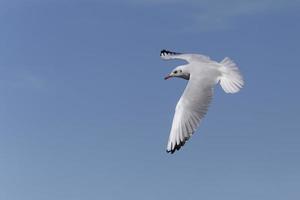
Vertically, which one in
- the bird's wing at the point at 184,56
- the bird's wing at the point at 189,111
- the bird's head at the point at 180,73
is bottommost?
the bird's wing at the point at 189,111

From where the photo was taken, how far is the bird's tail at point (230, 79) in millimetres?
16375

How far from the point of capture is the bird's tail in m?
16.4

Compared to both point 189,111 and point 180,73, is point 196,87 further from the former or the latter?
point 180,73

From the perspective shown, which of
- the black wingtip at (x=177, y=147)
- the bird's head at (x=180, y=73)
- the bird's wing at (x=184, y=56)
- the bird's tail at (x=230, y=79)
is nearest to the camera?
A: the black wingtip at (x=177, y=147)

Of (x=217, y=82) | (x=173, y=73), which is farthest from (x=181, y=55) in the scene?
(x=217, y=82)

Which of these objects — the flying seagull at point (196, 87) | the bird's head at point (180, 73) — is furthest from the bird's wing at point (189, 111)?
the bird's head at point (180, 73)

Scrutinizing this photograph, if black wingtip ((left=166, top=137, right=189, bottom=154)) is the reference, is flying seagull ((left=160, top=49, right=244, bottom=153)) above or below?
above

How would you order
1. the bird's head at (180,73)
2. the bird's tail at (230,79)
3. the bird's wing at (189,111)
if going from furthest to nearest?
1. the bird's head at (180,73)
2. the bird's tail at (230,79)
3. the bird's wing at (189,111)

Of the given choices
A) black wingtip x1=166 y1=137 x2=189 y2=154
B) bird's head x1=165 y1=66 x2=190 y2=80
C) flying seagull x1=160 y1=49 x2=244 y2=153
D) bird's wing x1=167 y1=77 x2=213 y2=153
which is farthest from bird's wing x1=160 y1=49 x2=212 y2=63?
black wingtip x1=166 y1=137 x2=189 y2=154

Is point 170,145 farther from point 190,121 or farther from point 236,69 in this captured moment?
point 236,69

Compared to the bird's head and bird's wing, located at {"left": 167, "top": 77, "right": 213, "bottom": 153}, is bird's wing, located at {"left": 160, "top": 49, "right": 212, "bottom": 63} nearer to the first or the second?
the bird's head

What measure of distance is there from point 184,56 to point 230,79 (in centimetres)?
229

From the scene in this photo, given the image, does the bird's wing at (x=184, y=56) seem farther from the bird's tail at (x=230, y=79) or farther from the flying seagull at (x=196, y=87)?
the bird's tail at (x=230, y=79)

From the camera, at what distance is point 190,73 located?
16422mm
